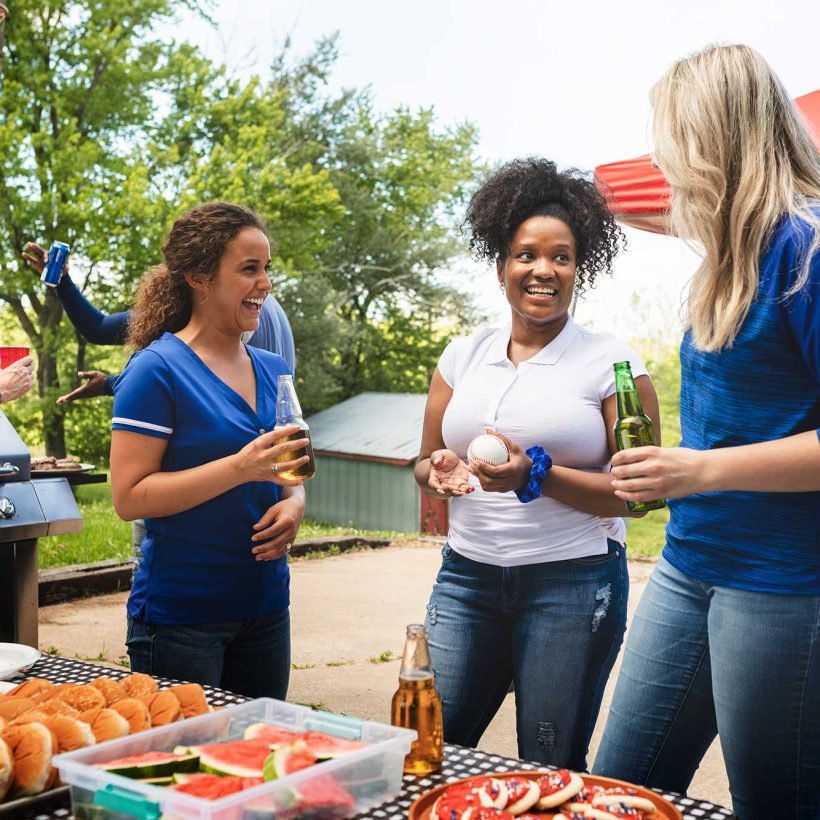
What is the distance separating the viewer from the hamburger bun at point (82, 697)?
57.6 inches

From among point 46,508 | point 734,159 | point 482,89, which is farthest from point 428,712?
point 482,89

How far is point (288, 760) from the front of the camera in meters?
1.19

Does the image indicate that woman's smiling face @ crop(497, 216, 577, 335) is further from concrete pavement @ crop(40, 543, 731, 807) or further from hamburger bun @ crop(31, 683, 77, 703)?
concrete pavement @ crop(40, 543, 731, 807)

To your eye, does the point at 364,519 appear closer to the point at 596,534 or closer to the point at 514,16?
→ the point at 596,534

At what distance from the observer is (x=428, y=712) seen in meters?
1.44

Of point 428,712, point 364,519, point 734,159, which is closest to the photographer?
point 428,712

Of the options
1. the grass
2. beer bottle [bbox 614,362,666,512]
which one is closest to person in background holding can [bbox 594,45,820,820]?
beer bottle [bbox 614,362,666,512]

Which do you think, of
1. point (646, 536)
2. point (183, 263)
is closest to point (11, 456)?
point (183, 263)

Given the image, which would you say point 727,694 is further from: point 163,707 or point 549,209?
point 549,209

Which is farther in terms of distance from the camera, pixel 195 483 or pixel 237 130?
pixel 237 130

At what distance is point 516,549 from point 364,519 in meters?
15.8

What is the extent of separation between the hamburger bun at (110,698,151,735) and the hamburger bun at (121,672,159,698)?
0.24ft

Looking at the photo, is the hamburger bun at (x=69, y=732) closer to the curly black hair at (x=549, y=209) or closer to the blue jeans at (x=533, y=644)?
the blue jeans at (x=533, y=644)

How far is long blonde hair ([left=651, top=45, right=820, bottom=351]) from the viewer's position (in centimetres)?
163
